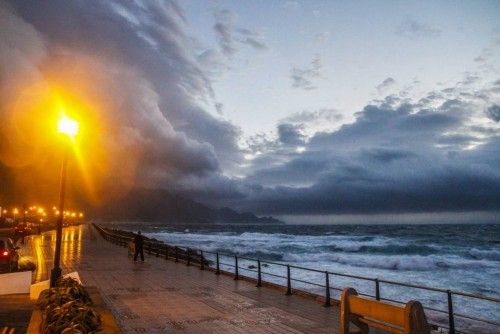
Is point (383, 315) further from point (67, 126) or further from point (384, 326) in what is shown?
point (67, 126)

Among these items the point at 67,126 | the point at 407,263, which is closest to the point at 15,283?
the point at 67,126

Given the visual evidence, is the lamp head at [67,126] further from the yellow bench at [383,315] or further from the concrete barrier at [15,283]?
the yellow bench at [383,315]

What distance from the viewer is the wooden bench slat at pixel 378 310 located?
4852 mm

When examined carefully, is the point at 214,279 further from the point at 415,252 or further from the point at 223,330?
the point at 415,252

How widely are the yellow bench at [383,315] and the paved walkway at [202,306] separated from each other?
3.98 m

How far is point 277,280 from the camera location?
30.6 meters

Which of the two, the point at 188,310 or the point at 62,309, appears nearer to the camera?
the point at 62,309

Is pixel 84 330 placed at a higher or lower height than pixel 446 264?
higher

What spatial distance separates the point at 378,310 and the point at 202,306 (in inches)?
317

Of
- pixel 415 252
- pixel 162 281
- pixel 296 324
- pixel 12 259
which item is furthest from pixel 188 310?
pixel 415 252

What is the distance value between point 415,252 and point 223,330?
6143 centimetres

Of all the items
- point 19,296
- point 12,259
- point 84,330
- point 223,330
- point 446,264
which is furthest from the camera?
point 446,264

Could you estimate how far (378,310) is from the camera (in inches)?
202

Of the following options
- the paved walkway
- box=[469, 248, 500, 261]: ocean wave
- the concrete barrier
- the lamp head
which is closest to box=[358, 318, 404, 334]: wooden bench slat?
the paved walkway
